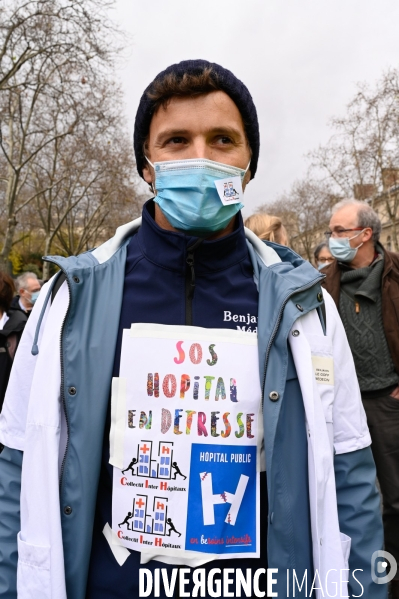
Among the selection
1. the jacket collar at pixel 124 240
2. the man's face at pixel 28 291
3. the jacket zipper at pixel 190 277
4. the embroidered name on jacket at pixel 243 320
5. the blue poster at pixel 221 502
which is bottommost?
the blue poster at pixel 221 502

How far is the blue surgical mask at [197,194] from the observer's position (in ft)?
5.22

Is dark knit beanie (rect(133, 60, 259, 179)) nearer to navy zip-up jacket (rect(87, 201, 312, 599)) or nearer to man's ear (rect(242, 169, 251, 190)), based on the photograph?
man's ear (rect(242, 169, 251, 190))

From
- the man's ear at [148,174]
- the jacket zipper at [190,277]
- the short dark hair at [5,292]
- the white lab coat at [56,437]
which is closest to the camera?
the white lab coat at [56,437]

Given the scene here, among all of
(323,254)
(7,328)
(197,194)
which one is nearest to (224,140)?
(197,194)

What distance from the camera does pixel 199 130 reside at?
1.56 meters

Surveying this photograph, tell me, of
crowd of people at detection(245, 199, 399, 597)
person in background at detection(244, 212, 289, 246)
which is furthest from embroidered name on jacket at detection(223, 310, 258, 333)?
person in background at detection(244, 212, 289, 246)

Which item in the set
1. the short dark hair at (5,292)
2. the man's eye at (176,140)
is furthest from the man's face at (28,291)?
the man's eye at (176,140)

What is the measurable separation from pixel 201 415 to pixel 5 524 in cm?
67

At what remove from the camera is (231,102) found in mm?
1614

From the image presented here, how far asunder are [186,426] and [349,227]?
3117 mm

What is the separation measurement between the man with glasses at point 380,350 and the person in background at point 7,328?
2631mm

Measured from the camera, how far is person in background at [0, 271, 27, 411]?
3828 millimetres

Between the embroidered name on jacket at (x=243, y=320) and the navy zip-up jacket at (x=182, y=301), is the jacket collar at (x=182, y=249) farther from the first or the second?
the embroidered name on jacket at (x=243, y=320)

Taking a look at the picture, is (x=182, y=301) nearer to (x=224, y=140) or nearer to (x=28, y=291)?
(x=224, y=140)
